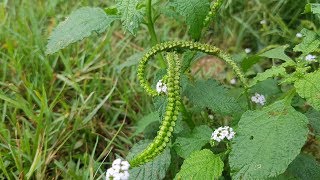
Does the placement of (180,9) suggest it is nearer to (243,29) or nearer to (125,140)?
(125,140)

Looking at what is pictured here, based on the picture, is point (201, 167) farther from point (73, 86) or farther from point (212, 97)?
point (73, 86)

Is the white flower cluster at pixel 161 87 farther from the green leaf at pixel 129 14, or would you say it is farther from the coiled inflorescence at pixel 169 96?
the green leaf at pixel 129 14

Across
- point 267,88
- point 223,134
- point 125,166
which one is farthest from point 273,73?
point 125,166

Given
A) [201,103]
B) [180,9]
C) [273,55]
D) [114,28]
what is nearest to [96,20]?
[180,9]

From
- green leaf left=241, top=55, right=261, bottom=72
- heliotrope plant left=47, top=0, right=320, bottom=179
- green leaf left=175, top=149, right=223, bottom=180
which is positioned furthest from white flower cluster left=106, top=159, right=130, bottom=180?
green leaf left=241, top=55, right=261, bottom=72

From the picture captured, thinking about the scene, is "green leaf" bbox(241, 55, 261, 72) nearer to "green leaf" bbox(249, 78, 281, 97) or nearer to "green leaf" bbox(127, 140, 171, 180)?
"green leaf" bbox(249, 78, 281, 97)

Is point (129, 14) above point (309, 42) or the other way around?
above
